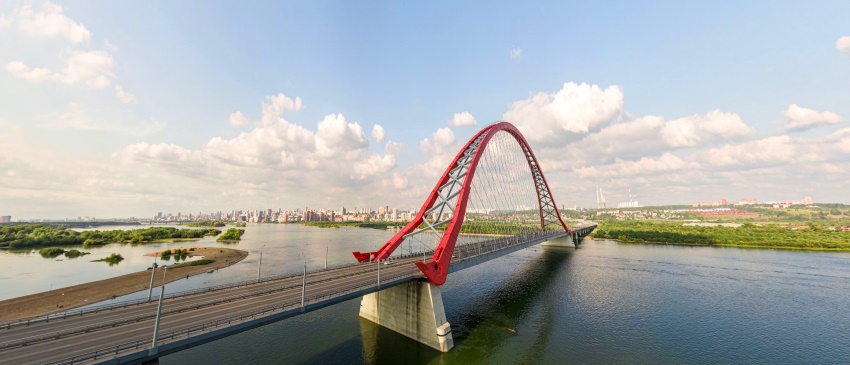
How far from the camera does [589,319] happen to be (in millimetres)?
32656

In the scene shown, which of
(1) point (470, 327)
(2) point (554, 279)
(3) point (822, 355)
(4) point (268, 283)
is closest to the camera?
(3) point (822, 355)

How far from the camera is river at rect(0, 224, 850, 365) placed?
24.3 meters

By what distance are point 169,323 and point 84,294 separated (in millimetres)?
39724

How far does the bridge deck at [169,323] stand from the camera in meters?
14.1

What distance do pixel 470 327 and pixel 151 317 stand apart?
24984 mm

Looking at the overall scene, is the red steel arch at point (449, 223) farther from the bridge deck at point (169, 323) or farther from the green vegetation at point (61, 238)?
the green vegetation at point (61, 238)

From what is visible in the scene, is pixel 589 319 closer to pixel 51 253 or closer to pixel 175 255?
pixel 175 255

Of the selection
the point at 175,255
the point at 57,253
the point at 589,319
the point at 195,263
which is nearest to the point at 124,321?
the point at 589,319

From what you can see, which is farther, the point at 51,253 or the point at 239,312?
the point at 51,253

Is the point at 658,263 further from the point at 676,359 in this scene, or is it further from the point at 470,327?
the point at 470,327

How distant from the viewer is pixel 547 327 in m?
30.4

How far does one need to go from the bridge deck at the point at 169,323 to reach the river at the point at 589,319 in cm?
489

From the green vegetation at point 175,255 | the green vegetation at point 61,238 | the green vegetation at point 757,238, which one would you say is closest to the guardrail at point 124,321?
the green vegetation at point 175,255

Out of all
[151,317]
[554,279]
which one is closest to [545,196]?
[554,279]
